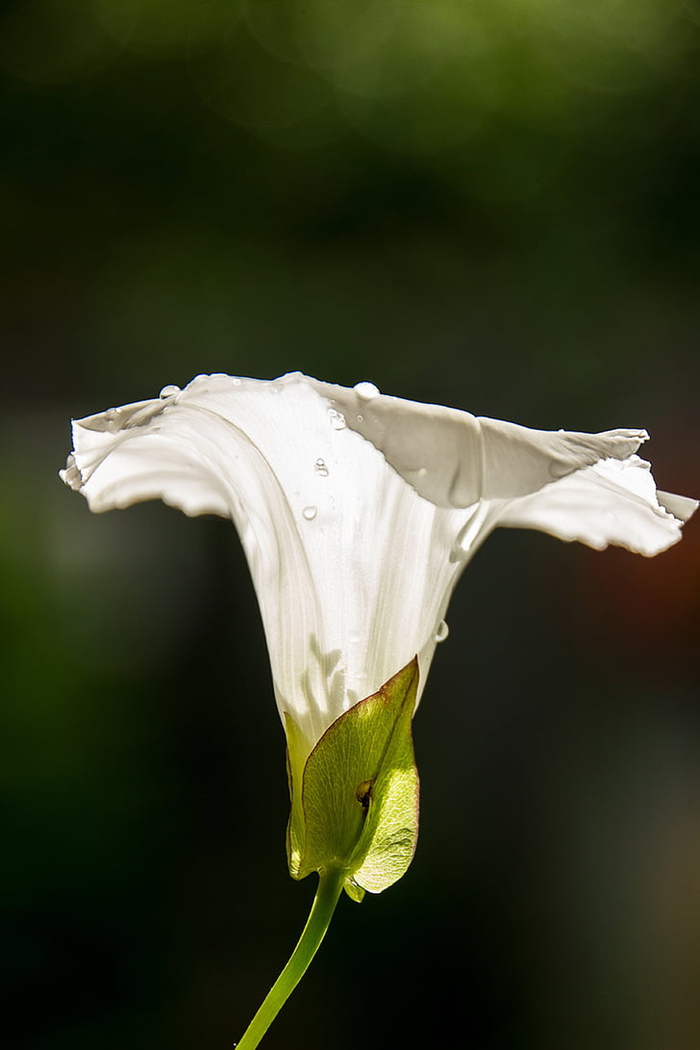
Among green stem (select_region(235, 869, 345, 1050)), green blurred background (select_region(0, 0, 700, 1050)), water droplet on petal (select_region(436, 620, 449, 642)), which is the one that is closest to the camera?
green stem (select_region(235, 869, 345, 1050))

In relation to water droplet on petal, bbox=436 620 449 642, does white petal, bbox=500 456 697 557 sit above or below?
above

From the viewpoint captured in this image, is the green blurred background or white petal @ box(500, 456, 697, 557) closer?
white petal @ box(500, 456, 697, 557)

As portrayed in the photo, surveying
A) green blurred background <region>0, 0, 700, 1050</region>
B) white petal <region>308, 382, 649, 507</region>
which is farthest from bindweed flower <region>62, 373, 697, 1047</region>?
green blurred background <region>0, 0, 700, 1050</region>

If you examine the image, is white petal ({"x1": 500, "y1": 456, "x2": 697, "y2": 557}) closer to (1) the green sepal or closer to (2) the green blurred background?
(1) the green sepal

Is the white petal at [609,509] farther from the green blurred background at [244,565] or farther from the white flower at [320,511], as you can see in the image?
the green blurred background at [244,565]

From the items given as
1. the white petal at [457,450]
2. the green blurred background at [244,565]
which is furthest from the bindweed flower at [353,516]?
the green blurred background at [244,565]

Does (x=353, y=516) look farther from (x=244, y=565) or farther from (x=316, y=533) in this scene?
(x=244, y=565)
